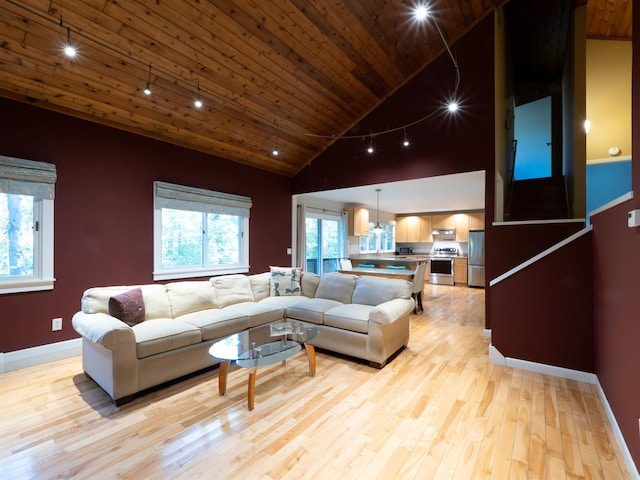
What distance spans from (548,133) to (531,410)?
7.50 metres

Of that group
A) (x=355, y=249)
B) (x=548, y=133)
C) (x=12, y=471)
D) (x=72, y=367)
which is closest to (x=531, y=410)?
(x=12, y=471)

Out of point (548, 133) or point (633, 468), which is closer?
point (633, 468)

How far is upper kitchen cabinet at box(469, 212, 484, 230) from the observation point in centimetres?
860

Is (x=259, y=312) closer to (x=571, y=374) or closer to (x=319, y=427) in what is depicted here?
(x=319, y=427)

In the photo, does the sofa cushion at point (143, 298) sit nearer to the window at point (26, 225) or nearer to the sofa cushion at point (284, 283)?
the window at point (26, 225)

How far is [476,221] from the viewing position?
870 centimetres

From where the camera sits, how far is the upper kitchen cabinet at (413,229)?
9.72 m

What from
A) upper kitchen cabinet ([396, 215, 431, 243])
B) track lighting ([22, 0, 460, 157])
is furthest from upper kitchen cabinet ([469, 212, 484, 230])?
track lighting ([22, 0, 460, 157])

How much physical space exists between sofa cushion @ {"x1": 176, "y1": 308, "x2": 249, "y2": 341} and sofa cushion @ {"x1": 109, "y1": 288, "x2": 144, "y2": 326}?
40 centimetres

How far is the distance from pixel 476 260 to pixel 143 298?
26.3ft

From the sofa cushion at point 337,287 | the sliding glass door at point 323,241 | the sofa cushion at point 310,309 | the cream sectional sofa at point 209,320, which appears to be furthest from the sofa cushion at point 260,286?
the sliding glass door at point 323,241

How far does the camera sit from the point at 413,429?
2117mm

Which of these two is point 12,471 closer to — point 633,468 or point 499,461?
point 499,461

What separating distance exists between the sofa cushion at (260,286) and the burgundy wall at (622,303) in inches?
144
